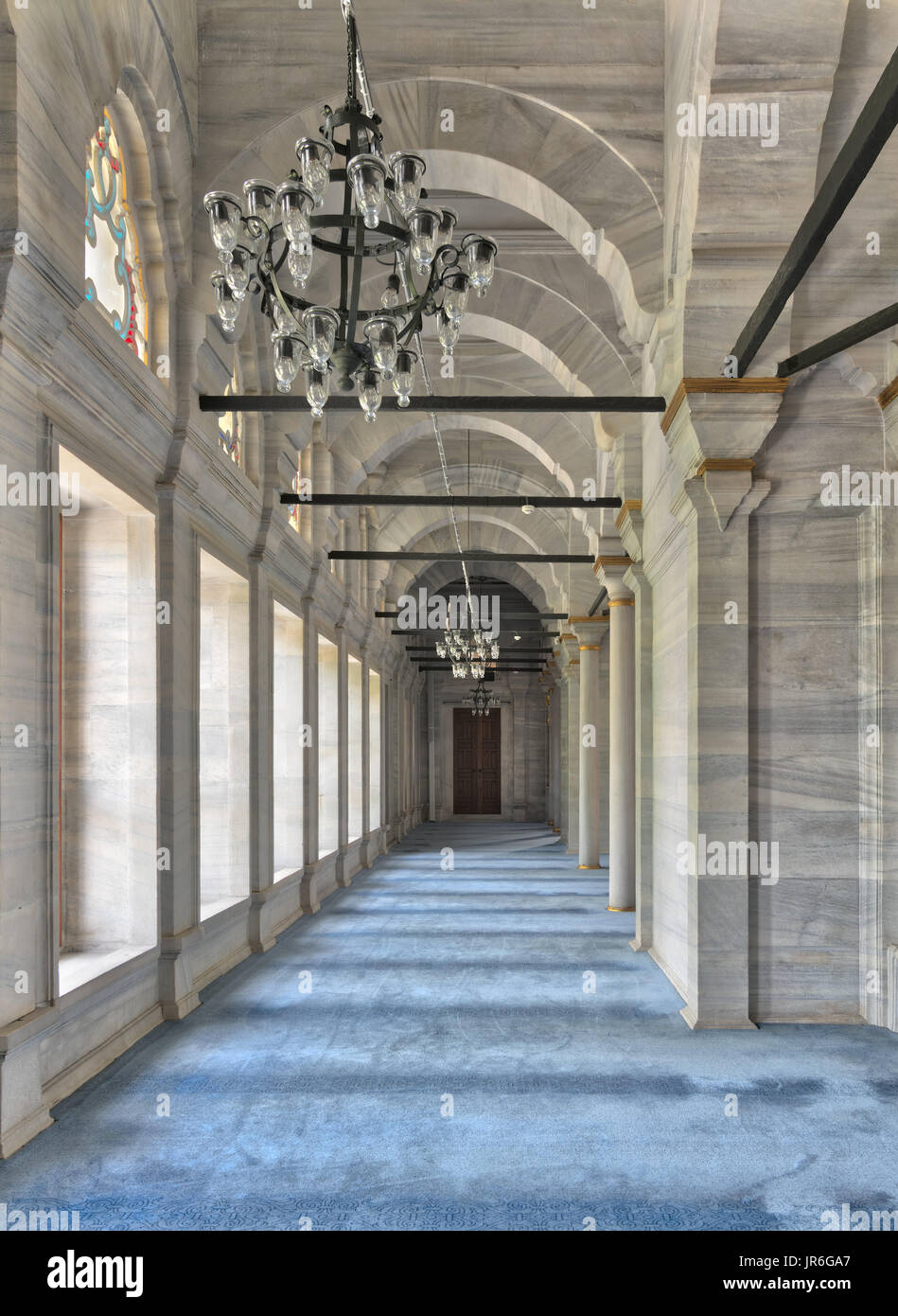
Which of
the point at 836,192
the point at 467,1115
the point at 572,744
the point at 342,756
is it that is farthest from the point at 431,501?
the point at 572,744

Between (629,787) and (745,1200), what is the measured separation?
27.6 feet

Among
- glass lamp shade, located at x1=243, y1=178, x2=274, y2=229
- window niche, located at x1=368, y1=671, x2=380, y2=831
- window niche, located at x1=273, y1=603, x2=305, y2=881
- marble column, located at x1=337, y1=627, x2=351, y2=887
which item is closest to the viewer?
glass lamp shade, located at x1=243, y1=178, x2=274, y2=229

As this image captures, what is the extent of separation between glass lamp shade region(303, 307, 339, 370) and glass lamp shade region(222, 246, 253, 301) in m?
0.35

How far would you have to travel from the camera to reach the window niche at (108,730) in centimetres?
669

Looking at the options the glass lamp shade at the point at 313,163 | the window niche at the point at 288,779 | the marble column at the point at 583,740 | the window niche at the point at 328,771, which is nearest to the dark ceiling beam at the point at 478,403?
the glass lamp shade at the point at 313,163

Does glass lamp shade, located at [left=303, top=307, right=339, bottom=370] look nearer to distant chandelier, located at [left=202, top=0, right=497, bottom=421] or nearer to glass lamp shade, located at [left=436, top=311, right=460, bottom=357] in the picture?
distant chandelier, located at [left=202, top=0, right=497, bottom=421]

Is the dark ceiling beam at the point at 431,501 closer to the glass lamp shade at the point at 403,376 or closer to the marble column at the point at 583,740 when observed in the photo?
the glass lamp shade at the point at 403,376

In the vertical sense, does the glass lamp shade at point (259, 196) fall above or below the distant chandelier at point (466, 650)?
above

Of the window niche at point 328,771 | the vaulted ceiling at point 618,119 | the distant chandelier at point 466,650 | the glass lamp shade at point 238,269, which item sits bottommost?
the window niche at point 328,771

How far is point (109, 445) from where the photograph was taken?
6059 millimetres

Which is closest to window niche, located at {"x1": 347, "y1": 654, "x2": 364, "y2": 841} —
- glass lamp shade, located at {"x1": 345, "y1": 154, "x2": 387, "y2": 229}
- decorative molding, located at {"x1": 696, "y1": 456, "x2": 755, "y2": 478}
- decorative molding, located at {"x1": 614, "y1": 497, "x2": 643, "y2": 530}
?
decorative molding, located at {"x1": 614, "y1": 497, "x2": 643, "y2": 530}

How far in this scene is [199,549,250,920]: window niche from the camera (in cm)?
931

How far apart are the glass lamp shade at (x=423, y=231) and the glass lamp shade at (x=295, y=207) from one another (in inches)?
21.3

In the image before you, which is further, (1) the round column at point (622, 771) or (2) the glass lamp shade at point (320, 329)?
(1) the round column at point (622, 771)
